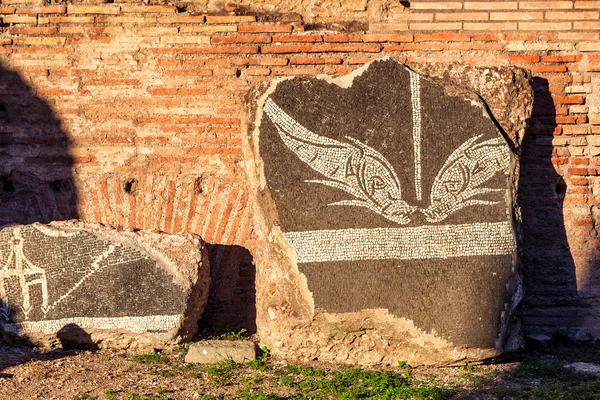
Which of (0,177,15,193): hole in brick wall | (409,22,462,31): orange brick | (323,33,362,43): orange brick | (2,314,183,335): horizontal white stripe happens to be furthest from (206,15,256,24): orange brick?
(2,314,183,335): horizontal white stripe

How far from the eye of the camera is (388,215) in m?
5.02

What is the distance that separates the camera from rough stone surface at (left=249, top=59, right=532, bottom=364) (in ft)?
15.9

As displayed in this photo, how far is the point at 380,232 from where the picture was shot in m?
4.98

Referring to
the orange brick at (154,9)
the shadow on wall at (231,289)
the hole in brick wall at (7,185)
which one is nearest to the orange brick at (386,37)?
the orange brick at (154,9)

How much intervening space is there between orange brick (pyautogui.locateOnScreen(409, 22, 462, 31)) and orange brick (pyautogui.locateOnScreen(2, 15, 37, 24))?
8.91ft

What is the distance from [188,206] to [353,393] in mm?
2116

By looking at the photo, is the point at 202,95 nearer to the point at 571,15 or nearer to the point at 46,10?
the point at 46,10

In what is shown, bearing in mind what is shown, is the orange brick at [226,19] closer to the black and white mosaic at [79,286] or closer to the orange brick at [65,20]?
the orange brick at [65,20]

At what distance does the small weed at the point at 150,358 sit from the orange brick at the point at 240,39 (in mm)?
2216

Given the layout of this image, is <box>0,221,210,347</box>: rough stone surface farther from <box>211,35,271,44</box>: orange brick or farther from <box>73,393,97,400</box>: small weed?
<box>211,35,271,44</box>: orange brick

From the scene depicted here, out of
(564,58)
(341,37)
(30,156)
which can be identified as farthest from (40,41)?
(564,58)

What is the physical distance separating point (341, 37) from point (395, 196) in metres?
1.38

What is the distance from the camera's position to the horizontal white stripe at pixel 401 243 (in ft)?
16.2

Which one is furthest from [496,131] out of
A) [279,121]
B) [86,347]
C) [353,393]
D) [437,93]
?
[86,347]
